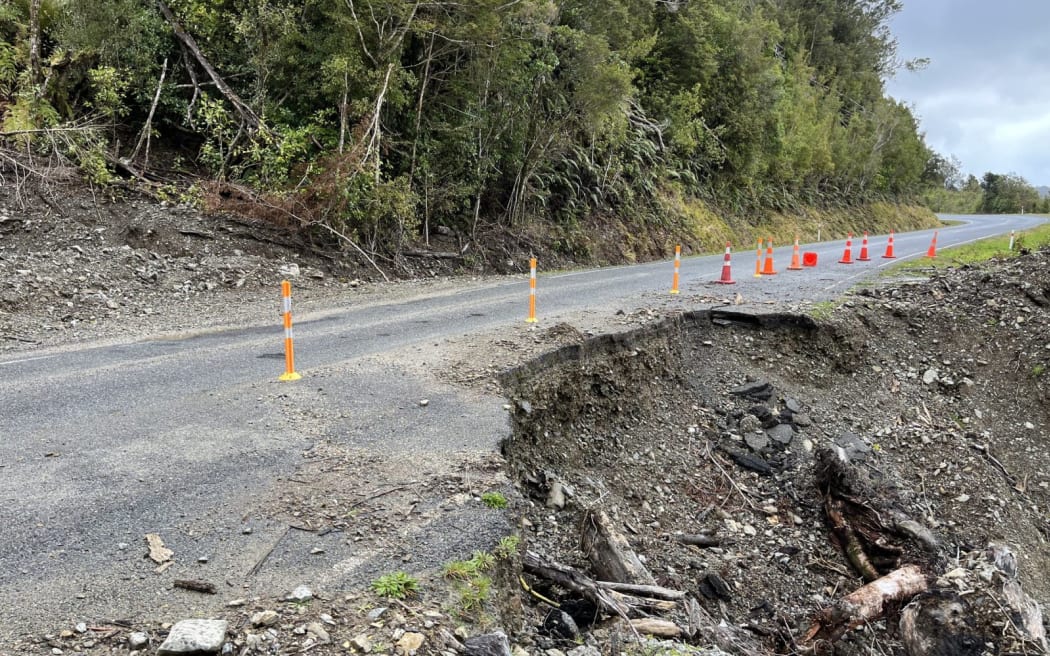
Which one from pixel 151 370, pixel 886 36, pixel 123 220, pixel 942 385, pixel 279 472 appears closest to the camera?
pixel 279 472

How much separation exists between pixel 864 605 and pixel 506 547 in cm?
344

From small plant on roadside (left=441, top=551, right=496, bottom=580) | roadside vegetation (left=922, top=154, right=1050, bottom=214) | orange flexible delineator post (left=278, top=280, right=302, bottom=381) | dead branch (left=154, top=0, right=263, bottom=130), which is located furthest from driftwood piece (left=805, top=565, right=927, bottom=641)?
roadside vegetation (left=922, top=154, right=1050, bottom=214)

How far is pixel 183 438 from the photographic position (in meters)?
5.12

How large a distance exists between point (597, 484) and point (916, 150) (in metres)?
60.1

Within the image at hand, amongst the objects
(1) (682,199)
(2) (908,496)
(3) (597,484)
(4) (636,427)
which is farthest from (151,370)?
(1) (682,199)

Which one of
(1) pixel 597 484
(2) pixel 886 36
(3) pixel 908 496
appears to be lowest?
(3) pixel 908 496

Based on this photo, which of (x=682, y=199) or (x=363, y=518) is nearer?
(x=363, y=518)

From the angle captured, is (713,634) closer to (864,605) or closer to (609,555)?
(609,555)

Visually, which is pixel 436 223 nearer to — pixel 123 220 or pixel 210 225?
pixel 210 225

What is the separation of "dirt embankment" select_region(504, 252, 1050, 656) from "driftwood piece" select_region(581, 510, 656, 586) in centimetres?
3

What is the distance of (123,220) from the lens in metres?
12.5

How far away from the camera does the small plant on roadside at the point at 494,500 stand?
4.41 m

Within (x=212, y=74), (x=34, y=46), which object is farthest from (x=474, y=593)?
(x=34, y=46)

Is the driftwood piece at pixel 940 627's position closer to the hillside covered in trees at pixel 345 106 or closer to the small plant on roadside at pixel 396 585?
the small plant on roadside at pixel 396 585
